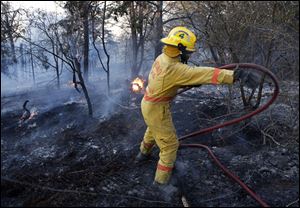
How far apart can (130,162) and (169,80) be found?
1696mm

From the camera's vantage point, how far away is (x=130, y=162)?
16.3ft

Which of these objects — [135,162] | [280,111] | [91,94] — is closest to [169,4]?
[91,94]

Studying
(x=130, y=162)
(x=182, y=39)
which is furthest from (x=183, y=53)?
(x=130, y=162)

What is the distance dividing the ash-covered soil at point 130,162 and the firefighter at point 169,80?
1.60ft

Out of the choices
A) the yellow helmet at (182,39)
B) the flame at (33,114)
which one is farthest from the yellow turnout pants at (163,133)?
the flame at (33,114)

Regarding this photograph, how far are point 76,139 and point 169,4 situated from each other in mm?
8204

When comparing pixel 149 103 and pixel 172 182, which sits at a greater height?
pixel 149 103

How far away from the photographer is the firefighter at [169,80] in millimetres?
3541

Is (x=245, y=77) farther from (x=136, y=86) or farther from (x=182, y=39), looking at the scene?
(x=136, y=86)

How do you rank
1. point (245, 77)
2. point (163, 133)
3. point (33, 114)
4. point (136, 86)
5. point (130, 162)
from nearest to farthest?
point (245, 77), point (163, 133), point (130, 162), point (33, 114), point (136, 86)

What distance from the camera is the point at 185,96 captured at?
823 cm

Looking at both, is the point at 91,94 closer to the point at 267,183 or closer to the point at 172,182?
the point at 172,182

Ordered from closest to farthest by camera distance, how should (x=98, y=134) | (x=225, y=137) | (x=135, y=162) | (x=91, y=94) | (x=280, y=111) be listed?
(x=135, y=162), (x=225, y=137), (x=98, y=134), (x=280, y=111), (x=91, y=94)

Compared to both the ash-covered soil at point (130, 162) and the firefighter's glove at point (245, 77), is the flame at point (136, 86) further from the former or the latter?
the firefighter's glove at point (245, 77)
